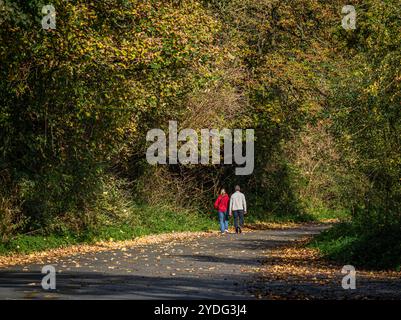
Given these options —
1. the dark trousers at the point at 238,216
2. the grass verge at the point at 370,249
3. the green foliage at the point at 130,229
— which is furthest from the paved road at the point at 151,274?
the dark trousers at the point at 238,216

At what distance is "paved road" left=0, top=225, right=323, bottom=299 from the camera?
16672 mm

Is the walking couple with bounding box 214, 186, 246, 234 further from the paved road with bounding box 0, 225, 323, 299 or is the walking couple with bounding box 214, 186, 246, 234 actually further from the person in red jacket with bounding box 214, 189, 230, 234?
the paved road with bounding box 0, 225, 323, 299

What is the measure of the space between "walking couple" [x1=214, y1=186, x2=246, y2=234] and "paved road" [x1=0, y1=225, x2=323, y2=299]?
7.43m

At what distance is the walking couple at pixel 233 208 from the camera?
40.2m

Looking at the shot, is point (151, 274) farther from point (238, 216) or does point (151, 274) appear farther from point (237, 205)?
point (238, 216)

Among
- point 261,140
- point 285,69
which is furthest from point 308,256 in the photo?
point 261,140

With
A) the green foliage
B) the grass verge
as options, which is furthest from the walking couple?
the grass verge

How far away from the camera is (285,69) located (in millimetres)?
42719

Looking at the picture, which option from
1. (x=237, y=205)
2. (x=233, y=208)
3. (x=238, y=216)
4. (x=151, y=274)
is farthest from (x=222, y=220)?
(x=151, y=274)

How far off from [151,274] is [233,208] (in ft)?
63.9

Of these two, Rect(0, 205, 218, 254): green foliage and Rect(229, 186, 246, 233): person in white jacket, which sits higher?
Rect(229, 186, 246, 233): person in white jacket

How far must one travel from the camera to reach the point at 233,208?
40219 millimetres

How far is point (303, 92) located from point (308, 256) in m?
17.0

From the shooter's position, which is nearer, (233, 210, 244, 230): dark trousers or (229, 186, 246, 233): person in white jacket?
(229, 186, 246, 233): person in white jacket
